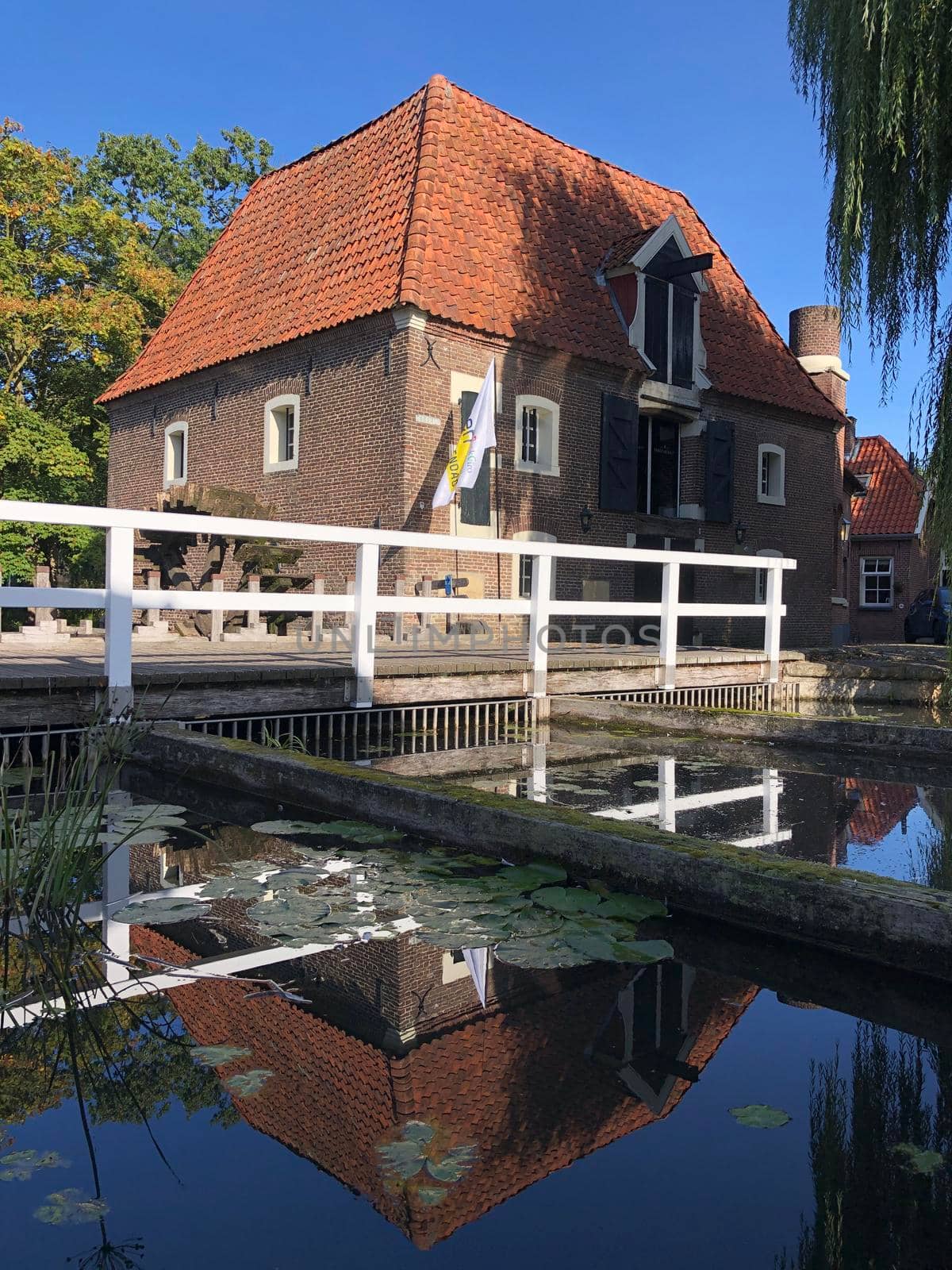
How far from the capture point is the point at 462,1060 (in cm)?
253

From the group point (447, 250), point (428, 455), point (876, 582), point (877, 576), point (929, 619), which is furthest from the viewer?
point (876, 582)

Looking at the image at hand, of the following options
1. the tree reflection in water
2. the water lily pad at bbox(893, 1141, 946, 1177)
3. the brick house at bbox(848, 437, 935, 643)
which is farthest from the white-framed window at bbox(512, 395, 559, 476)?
the brick house at bbox(848, 437, 935, 643)

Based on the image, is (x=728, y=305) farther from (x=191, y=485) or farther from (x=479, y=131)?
(x=191, y=485)

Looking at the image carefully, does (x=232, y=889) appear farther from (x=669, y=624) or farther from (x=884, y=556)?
(x=884, y=556)

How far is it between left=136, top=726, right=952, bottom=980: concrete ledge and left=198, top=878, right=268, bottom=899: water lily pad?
0.94 meters

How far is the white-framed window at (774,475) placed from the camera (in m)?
22.2

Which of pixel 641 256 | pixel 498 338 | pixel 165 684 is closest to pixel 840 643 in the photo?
pixel 641 256

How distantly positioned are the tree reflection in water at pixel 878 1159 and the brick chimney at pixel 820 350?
25.9m

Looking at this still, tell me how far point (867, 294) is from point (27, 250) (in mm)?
24897

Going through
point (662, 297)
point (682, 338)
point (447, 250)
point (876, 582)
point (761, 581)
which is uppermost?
point (662, 297)

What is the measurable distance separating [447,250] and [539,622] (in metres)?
9.32

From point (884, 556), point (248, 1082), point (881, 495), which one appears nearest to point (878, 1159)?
point (248, 1082)

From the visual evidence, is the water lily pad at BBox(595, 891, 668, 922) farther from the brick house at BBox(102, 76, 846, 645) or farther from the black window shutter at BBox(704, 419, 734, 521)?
the black window shutter at BBox(704, 419, 734, 521)

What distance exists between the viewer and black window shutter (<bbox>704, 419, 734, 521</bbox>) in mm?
20359
